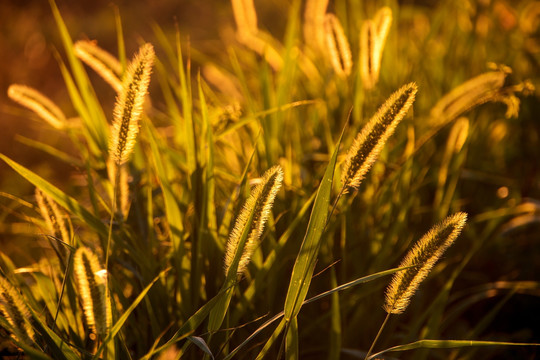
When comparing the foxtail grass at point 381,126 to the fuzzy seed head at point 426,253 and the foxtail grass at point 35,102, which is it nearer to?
the fuzzy seed head at point 426,253

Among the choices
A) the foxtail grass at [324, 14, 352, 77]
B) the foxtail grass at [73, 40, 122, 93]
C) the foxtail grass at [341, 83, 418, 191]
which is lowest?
the foxtail grass at [341, 83, 418, 191]

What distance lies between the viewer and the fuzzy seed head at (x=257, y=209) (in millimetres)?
933

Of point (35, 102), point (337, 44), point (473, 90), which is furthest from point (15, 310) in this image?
point (473, 90)

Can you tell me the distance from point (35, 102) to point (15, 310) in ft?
2.32

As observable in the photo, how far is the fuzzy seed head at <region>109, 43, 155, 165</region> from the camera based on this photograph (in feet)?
3.37

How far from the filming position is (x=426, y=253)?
3.15ft

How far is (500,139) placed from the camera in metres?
2.39

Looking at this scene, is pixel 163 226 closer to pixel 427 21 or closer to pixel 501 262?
pixel 501 262

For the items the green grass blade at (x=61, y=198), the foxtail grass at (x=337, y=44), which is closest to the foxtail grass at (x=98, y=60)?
the green grass blade at (x=61, y=198)

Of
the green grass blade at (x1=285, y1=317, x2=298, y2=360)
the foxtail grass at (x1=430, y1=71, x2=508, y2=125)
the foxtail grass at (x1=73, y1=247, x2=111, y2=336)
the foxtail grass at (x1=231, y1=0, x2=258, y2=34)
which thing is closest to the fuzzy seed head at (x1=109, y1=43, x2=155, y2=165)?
the foxtail grass at (x1=73, y1=247, x2=111, y2=336)

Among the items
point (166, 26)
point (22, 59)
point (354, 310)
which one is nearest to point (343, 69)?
point (354, 310)

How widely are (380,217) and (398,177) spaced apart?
6.5 inches

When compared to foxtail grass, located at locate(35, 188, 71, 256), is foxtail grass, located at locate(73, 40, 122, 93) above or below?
above

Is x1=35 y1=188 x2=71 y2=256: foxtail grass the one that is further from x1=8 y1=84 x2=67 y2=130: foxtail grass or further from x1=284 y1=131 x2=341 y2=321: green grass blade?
x1=284 y1=131 x2=341 y2=321: green grass blade
